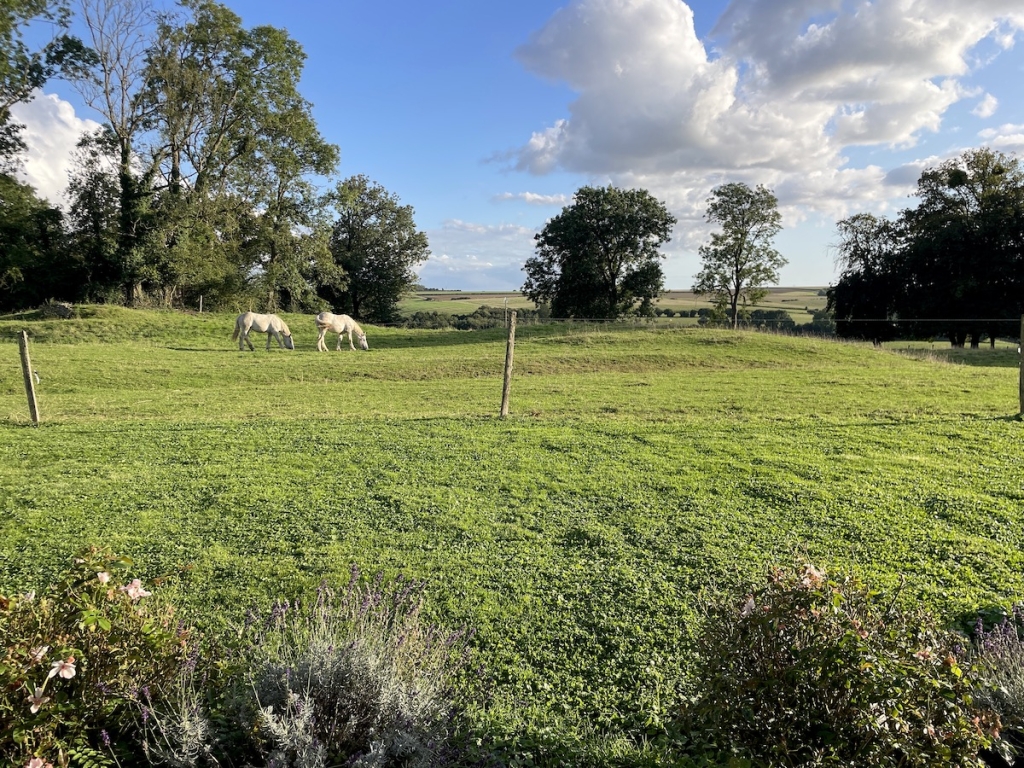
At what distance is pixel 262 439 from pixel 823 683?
8.75 meters

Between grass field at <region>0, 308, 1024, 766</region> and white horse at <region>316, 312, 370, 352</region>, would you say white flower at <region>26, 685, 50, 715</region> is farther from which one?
white horse at <region>316, 312, 370, 352</region>

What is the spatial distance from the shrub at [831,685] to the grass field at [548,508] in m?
0.67

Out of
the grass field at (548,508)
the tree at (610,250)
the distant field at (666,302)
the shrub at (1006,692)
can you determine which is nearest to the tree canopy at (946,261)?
the distant field at (666,302)

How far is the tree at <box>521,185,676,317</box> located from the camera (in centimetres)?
4734

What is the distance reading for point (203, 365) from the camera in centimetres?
1992

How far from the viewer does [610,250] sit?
48.0 m

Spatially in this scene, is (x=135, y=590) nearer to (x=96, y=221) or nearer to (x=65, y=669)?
(x=65, y=669)

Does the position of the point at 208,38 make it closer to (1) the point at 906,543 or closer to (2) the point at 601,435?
(2) the point at 601,435

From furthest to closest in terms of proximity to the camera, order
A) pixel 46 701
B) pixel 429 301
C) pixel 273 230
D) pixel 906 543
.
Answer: pixel 429 301 < pixel 273 230 < pixel 906 543 < pixel 46 701

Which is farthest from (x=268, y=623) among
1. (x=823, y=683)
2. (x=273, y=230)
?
(x=273, y=230)

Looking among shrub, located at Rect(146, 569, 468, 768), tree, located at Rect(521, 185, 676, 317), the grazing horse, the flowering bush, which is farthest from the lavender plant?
tree, located at Rect(521, 185, 676, 317)

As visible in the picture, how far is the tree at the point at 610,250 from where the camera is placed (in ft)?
155

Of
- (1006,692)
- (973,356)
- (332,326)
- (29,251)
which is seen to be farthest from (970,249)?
(29,251)

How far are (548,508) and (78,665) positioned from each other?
4.54 metres
